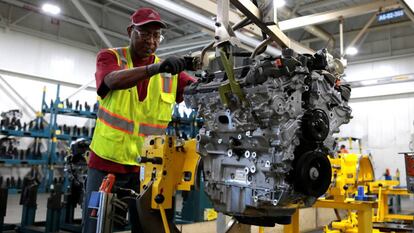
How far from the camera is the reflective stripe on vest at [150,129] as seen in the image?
89.5 inches

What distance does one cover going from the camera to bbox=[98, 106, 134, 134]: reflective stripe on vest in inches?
83.6

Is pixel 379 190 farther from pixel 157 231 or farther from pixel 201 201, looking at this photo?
pixel 157 231

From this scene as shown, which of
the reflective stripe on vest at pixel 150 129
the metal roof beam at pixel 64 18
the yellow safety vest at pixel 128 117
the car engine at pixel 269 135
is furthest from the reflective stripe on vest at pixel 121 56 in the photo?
the metal roof beam at pixel 64 18

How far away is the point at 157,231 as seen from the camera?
2070 mm

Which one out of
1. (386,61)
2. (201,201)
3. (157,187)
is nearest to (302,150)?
(157,187)

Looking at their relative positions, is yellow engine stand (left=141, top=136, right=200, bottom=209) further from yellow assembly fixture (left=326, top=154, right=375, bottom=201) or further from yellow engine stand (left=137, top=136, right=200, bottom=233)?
yellow assembly fixture (left=326, top=154, right=375, bottom=201)

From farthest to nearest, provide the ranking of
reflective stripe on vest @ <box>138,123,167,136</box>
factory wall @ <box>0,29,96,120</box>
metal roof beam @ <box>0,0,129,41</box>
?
factory wall @ <box>0,29,96,120</box> → metal roof beam @ <box>0,0,129,41</box> → reflective stripe on vest @ <box>138,123,167,136</box>

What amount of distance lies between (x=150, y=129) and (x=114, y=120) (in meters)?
0.26

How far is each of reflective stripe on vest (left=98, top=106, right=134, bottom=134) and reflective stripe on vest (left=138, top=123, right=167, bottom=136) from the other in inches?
4.1

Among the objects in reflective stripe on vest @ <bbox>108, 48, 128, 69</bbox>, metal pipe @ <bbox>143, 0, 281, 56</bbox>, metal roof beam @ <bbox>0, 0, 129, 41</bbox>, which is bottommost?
reflective stripe on vest @ <bbox>108, 48, 128, 69</bbox>

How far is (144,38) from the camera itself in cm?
218

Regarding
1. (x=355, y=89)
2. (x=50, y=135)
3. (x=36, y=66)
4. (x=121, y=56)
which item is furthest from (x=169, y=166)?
(x=355, y=89)

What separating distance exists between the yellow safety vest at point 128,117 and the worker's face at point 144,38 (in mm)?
79

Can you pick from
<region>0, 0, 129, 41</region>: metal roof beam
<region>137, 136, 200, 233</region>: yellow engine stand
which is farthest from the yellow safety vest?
<region>0, 0, 129, 41</region>: metal roof beam
